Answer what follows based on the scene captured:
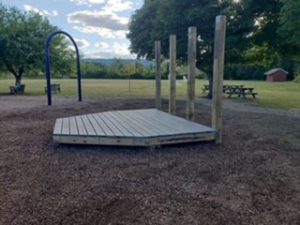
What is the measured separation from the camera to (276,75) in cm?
4784

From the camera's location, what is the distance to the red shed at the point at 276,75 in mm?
47562

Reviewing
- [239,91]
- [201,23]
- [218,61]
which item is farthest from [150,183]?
[239,91]

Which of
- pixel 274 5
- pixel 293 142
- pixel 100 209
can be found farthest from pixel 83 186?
pixel 274 5

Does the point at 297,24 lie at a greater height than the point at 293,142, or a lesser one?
greater

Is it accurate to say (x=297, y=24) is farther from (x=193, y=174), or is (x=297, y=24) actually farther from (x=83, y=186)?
(x=83, y=186)

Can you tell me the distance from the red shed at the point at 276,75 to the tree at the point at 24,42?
113ft

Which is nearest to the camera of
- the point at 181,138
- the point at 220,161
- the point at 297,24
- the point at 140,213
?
the point at 140,213

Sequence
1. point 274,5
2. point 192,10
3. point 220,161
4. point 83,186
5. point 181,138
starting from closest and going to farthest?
point 83,186 < point 220,161 < point 181,138 < point 274,5 < point 192,10

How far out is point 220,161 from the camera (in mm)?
4734

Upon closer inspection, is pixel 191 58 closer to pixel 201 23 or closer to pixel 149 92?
pixel 201 23

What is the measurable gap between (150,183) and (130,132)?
72.3 inches

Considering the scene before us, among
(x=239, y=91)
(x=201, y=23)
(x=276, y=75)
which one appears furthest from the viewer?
(x=276, y=75)

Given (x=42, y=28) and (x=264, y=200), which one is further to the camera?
(x=42, y=28)

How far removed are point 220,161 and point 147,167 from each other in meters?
1.10
